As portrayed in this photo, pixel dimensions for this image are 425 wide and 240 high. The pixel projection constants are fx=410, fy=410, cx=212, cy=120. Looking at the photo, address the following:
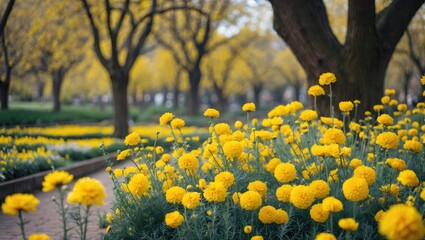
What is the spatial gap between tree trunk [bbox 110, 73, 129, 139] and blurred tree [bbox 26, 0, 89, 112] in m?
3.00

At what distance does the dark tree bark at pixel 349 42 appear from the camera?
6.36 metres

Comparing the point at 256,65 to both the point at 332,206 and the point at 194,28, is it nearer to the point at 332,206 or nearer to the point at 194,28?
the point at 194,28

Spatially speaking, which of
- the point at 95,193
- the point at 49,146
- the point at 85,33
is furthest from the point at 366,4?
the point at 85,33

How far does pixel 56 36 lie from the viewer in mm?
19812

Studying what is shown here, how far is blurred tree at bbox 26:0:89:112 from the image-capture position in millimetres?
15782

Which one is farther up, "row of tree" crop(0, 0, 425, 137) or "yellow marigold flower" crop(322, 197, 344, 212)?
"row of tree" crop(0, 0, 425, 137)

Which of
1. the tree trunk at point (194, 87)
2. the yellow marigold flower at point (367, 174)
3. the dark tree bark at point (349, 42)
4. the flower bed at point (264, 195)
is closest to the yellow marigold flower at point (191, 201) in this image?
the flower bed at point (264, 195)

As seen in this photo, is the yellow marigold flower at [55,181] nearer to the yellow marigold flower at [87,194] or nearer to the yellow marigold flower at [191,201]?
the yellow marigold flower at [87,194]

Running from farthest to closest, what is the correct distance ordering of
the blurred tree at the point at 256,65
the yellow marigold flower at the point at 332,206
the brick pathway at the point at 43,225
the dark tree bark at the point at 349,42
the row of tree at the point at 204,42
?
the blurred tree at the point at 256,65, the row of tree at the point at 204,42, the dark tree bark at the point at 349,42, the brick pathway at the point at 43,225, the yellow marigold flower at the point at 332,206

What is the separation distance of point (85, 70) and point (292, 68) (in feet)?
67.2

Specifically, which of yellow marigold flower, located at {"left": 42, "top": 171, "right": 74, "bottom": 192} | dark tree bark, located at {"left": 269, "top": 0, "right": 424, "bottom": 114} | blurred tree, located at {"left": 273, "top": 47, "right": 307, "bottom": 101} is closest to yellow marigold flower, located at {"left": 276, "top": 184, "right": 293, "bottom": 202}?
yellow marigold flower, located at {"left": 42, "top": 171, "right": 74, "bottom": 192}

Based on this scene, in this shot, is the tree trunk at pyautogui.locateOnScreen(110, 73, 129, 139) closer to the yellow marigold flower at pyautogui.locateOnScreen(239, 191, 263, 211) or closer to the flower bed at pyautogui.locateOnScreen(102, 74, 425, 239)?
the flower bed at pyautogui.locateOnScreen(102, 74, 425, 239)

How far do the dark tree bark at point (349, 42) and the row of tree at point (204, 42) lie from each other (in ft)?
0.05

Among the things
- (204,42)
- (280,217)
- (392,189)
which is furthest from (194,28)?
(280,217)
